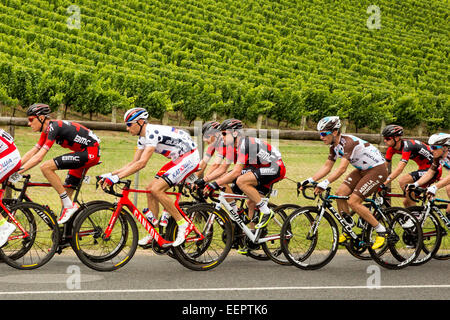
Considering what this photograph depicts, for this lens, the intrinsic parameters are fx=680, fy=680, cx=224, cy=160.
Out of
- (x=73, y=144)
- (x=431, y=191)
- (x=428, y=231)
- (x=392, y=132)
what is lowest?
(x=428, y=231)

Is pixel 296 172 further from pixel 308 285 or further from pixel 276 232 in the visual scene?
pixel 308 285

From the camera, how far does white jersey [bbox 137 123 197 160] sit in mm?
8125

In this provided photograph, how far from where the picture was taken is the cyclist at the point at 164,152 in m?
8.00

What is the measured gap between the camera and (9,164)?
8.02 m

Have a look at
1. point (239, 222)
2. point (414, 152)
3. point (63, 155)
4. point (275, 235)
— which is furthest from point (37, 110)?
point (414, 152)

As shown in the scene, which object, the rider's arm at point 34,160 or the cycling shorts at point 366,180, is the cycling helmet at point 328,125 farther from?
the rider's arm at point 34,160

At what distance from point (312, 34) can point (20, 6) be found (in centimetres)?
2905

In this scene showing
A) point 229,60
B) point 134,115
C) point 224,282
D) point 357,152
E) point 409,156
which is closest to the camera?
point 224,282

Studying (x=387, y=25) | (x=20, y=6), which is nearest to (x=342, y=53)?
(x=387, y=25)

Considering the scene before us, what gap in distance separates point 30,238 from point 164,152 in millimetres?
1908

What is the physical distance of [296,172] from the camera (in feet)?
55.0

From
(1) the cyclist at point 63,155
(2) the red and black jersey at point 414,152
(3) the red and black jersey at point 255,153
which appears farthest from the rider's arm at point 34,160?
(2) the red and black jersey at point 414,152

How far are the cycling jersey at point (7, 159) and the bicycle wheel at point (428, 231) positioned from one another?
5151 mm

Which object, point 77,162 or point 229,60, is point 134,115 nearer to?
point 77,162
